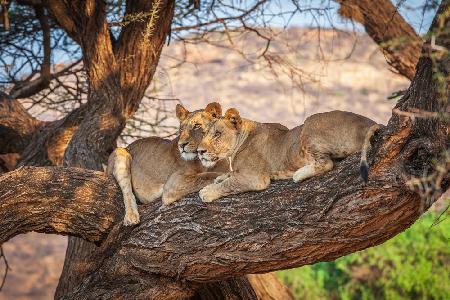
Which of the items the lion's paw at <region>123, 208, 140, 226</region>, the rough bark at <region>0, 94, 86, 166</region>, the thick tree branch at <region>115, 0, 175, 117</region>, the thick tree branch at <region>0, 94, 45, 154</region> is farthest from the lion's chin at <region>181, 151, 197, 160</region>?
the thick tree branch at <region>0, 94, 45, 154</region>

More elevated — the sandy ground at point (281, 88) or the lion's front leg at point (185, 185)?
the sandy ground at point (281, 88)

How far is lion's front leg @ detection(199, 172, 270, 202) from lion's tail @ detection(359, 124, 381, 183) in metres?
0.81

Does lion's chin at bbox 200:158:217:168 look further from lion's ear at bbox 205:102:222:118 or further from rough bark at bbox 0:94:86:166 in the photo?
rough bark at bbox 0:94:86:166

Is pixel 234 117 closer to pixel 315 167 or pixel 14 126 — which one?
pixel 315 167

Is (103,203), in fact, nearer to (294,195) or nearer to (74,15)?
(294,195)

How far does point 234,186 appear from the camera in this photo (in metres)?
4.71

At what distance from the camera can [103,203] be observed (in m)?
5.19

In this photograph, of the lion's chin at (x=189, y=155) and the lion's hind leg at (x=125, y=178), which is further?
the lion's hind leg at (x=125, y=178)

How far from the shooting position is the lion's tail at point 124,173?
5.20m

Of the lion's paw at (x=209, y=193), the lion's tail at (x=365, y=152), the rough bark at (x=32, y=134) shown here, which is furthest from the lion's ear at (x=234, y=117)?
the rough bark at (x=32, y=134)

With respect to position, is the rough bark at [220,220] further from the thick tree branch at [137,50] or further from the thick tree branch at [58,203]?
the thick tree branch at [137,50]

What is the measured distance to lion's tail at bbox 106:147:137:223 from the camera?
5199 millimetres

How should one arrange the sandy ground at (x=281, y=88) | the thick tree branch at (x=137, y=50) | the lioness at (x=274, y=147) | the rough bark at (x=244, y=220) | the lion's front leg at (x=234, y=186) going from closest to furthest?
the rough bark at (x=244, y=220)
the lioness at (x=274, y=147)
the lion's front leg at (x=234, y=186)
the thick tree branch at (x=137, y=50)
the sandy ground at (x=281, y=88)

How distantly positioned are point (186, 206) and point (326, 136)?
99 centimetres
